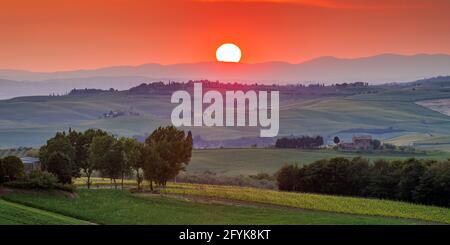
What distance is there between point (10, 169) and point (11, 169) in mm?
104

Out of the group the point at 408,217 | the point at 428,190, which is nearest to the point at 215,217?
the point at 408,217

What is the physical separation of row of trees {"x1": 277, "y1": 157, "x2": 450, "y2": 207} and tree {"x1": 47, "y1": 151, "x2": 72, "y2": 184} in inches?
1176

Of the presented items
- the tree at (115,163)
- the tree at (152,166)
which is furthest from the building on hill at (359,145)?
the tree at (115,163)

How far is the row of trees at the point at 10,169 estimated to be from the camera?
2048 inches

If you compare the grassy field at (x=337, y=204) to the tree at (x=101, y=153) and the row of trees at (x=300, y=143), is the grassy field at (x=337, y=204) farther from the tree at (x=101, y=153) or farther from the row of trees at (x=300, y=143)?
the row of trees at (x=300, y=143)

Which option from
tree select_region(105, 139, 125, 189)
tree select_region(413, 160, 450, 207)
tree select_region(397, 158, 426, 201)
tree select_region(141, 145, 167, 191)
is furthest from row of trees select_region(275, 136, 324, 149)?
tree select_region(105, 139, 125, 189)

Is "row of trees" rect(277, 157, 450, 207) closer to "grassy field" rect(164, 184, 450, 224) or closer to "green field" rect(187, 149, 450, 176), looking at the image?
"grassy field" rect(164, 184, 450, 224)

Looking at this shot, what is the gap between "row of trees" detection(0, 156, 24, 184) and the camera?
52.0 m

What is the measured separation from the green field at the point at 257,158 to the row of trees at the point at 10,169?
6935 centimetres

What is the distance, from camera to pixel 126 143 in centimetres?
7250

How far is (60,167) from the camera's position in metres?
61.1

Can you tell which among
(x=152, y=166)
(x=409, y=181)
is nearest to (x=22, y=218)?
(x=152, y=166)
